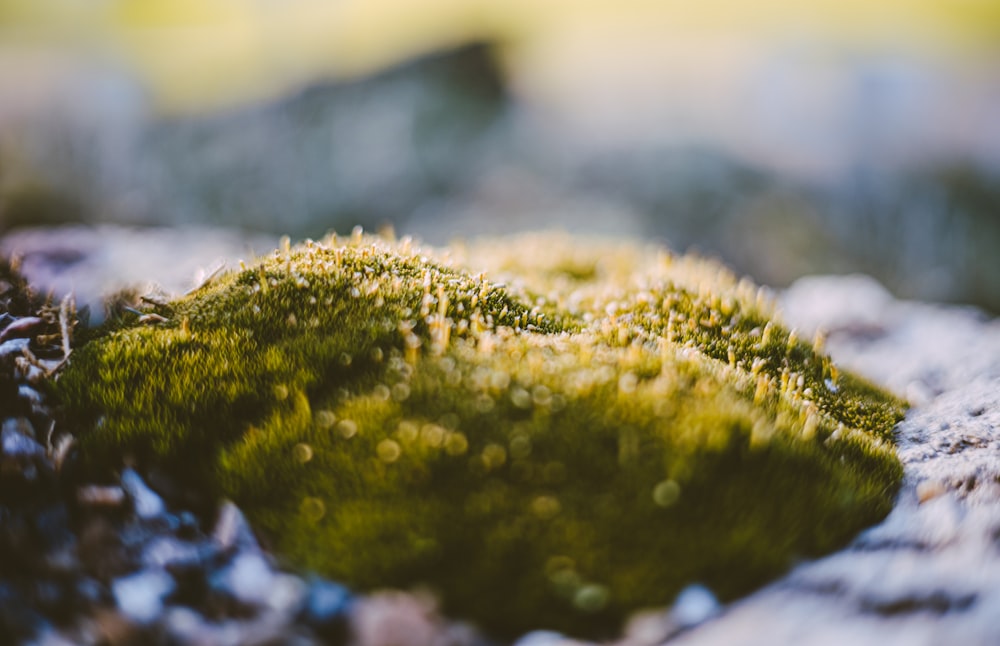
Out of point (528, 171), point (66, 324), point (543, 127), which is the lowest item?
point (66, 324)

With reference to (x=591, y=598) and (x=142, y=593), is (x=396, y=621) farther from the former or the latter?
(x=142, y=593)

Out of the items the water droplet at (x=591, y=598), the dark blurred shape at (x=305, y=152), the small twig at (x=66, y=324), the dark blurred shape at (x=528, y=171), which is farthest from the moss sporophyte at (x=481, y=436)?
the dark blurred shape at (x=305, y=152)

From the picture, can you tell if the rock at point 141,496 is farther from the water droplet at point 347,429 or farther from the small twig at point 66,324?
the small twig at point 66,324

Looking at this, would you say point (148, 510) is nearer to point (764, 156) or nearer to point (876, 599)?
point (876, 599)

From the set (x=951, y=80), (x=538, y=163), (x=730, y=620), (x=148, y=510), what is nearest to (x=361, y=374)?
(x=148, y=510)

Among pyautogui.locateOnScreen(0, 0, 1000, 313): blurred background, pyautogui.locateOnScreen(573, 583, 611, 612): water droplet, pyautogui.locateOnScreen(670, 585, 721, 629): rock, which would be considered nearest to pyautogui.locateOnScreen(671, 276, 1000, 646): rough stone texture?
pyautogui.locateOnScreen(670, 585, 721, 629): rock

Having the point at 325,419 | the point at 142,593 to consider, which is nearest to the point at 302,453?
the point at 325,419
